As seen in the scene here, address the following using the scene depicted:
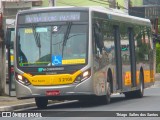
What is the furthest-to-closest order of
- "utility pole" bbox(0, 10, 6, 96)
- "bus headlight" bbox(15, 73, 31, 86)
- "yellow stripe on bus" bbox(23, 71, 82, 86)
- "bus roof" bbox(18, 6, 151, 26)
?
1. "utility pole" bbox(0, 10, 6, 96)
2. "bus roof" bbox(18, 6, 151, 26)
3. "bus headlight" bbox(15, 73, 31, 86)
4. "yellow stripe on bus" bbox(23, 71, 82, 86)

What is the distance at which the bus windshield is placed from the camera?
2270 centimetres

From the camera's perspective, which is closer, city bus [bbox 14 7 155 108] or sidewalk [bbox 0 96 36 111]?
city bus [bbox 14 7 155 108]

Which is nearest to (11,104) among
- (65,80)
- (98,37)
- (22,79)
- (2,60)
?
(22,79)

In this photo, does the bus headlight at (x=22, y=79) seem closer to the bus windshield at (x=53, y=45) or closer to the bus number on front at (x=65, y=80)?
the bus windshield at (x=53, y=45)

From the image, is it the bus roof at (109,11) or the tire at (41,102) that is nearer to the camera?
the bus roof at (109,11)

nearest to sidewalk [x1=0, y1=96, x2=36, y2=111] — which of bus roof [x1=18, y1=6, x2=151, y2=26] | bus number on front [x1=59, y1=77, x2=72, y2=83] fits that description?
bus number on front [x1=59, y1=77, x2=72, y2=83]

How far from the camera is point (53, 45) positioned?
2283 cm

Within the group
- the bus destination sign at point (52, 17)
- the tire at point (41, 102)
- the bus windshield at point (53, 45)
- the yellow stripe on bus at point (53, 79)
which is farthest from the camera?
the tire at point (41, 102)

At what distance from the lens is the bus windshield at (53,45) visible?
74.5 ft

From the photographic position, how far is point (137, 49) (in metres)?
29.4

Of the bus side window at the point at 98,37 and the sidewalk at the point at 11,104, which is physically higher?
the bus side window at the point at 98,37

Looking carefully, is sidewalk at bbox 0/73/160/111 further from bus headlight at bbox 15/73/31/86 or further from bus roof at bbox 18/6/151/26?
bus roof at bbox 18/6/151/26

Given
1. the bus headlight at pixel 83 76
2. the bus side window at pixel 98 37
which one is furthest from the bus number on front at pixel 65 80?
the bus side window at pixel 98 37

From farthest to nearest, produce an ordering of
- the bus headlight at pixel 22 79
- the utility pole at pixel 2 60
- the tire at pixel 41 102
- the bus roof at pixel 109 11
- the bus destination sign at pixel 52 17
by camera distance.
Answer: the utility pole at pixel 2 60
the tire at pixel 41 102
the bus roof at pixel 109 11
the bus destination sign at pixel 52 17
the bus headlight at pixel 22 79
